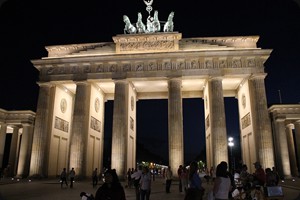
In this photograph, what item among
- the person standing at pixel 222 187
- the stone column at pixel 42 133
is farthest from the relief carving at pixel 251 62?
the person standing at pixel 222 187

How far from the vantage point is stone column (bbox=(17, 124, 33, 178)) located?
33.6m

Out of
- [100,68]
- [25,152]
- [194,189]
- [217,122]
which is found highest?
[100,68]

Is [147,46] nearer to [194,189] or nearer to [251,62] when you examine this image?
[251,62]

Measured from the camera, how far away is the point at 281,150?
32500 mm

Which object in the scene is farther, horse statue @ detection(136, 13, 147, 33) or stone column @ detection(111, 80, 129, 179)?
horse statue @ detection(136, 13, 147, 33)

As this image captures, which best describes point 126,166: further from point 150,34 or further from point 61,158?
point 150,34

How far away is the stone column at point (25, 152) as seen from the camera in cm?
3362

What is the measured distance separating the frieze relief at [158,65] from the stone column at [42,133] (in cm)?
270

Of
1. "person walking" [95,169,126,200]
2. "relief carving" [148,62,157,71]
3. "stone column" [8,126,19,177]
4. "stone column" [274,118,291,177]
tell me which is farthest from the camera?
"stone column" [8,126,19,177]

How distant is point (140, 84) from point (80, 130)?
9.74 m

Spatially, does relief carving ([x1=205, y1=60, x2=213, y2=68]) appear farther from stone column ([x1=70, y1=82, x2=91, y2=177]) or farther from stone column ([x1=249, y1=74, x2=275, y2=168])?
stone column ([x1=70, y1=82, x2=91, y2=177])

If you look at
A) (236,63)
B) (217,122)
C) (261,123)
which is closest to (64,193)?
(217,122)

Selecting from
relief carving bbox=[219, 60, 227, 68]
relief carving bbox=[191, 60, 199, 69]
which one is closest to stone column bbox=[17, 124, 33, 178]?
relief carving bbox=[191, 60, 199, 69]

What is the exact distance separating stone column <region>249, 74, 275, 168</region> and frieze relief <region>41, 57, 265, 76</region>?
7.38ft
